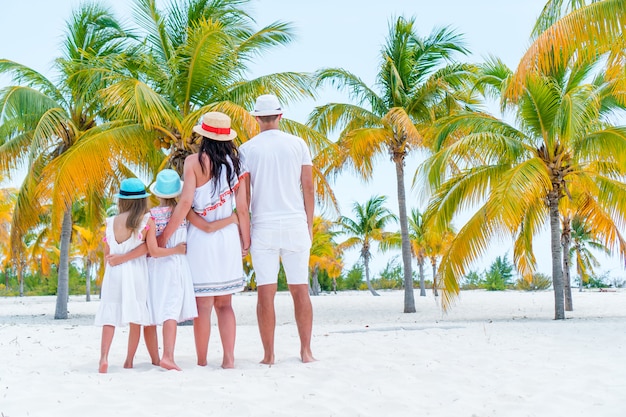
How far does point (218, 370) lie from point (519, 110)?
412 inches

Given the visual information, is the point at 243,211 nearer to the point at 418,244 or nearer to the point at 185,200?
the point at 185,200

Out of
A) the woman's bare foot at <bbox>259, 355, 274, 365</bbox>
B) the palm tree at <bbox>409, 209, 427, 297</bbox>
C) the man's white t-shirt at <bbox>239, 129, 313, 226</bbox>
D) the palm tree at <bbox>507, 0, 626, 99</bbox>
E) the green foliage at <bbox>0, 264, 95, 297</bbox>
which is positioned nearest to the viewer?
the man's white t-shirt at <bbox>239, 129, 313, 226</bbox>

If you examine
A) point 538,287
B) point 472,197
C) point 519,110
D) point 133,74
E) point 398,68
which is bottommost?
point 538,287

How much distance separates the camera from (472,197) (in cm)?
1345

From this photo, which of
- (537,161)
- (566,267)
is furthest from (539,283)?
(537,161)

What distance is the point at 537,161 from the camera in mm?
12336

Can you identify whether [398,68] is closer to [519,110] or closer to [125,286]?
[519,110]

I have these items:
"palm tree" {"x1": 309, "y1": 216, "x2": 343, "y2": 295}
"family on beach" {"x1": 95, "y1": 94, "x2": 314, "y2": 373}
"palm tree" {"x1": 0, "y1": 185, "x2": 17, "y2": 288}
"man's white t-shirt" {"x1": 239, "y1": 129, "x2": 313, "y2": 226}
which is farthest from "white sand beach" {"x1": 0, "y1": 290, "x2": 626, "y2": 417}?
"palm tree" {"x1": 309, "y1": 216, "x2": 343, "y2": 295}

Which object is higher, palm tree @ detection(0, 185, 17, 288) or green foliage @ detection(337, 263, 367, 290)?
palm tree @ detection(0, 185, 17, 288)

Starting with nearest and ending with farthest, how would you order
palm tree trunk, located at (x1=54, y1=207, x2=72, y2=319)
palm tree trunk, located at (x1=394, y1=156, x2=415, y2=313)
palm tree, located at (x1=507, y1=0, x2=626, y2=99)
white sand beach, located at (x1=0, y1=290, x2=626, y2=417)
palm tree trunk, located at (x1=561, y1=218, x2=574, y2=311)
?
white sand beach, located at (x1=0, y1=290, x2=626, y2=417) → palm tree, located at (x1=507, y1=0, x2=626, y2=99) → palm tree trunk, located at (x1=54, y1=207, x2=72, y2=319) → palm tree trunk, located at (x1=561, y1=218, x2=574, y2=311) → palm tree trunk, located at (x1=394, y1=156, x2=415, y2=313)

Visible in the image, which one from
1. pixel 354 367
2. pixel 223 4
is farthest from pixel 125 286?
pixel 223 4

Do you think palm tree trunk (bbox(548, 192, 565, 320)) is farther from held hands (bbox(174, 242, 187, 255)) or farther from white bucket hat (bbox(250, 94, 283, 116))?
held hands (bbox(174, 242, 187, 255))

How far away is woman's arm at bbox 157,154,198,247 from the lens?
489 centimetres

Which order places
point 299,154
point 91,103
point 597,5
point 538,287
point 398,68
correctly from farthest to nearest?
1. point 538,287
2. point 398,68
3. point 91,103
4. point 597,5
5. point 299,154
